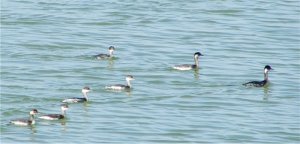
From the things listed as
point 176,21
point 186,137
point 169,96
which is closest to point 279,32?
point 176,21

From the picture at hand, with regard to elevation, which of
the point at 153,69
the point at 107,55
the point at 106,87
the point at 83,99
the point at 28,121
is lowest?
the point at 28,121

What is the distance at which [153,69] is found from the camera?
39.0 metres

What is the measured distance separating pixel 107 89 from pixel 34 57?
514 centimetres

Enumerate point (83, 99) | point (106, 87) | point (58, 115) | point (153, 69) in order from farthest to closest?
point (153, 69) < point (106, 87) < point (83, 99) < point (58, 115)

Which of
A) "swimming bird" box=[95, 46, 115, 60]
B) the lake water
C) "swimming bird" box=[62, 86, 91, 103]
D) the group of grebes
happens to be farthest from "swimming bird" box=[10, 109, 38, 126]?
"swimming bird" box=[95, 46, 115, 60]

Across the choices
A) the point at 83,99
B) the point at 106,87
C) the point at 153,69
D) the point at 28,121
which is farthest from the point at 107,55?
the point at 28,121

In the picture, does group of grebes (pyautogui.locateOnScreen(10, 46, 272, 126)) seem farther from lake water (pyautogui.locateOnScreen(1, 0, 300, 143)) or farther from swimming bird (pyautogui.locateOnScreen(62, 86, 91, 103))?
lake water (pyautogui.locateOnScreen(1, 0, 300, 143))

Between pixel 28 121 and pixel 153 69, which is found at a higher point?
pixel 153 69

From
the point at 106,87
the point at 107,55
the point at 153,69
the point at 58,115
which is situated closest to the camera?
the point at 58,115

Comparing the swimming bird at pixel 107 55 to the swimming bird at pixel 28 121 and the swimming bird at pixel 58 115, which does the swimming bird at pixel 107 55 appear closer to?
the swimming bird at pixel 58 115

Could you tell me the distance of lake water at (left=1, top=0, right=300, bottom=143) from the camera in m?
32.1

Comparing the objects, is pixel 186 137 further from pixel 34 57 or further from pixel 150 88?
pixel 34 57

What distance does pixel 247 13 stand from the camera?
4984 cm

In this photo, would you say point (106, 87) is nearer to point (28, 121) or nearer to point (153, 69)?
point (153, 69)
